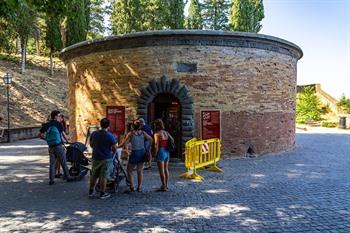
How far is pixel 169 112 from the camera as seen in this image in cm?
1305

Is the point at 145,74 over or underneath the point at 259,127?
over

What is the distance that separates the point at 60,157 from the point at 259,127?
7.56 m

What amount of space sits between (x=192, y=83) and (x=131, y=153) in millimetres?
5074

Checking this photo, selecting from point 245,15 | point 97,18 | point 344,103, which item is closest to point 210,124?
point 344,103

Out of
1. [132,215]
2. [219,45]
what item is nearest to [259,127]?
[219,45]

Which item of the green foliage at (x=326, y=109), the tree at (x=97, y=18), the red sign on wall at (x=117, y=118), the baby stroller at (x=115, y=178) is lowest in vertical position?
the baby stroller at (x=115, y=178)

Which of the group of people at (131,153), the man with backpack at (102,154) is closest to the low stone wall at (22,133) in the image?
the group of people at (131,153)

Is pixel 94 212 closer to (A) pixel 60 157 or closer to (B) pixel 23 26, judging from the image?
(A) pixel 60 157

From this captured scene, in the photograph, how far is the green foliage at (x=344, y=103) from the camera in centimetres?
3638

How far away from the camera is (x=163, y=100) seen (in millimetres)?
12734

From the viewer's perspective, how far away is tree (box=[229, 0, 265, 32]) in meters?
41.4

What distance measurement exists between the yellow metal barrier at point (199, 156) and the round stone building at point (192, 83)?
150cm

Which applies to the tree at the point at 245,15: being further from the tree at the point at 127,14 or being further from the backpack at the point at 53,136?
the backpack at the point at 53,136

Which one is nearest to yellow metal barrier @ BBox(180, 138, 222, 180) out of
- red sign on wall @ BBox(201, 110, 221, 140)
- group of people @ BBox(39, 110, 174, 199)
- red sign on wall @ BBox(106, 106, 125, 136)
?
red sign on wall @ BBox(201, 110, 221, 140)
